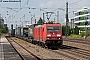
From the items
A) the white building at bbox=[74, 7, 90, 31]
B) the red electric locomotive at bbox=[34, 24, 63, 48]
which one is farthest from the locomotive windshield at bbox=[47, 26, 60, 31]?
the white building at bbox=[74, 7, 90, 31]

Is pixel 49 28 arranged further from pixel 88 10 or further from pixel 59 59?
pixel 88 10

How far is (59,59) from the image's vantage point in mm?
19766

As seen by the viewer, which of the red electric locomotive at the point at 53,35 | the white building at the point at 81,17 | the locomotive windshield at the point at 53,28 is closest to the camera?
the red electric locomotive at the point at 53,35

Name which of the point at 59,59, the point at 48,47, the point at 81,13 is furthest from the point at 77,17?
the point at 59,59

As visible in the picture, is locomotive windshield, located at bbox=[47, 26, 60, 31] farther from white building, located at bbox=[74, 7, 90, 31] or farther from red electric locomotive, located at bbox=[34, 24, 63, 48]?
white building, located at bbox=[74, 7, 90, 31]

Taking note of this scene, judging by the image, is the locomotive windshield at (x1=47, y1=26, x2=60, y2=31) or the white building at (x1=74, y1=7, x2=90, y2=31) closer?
the locomotive windshield at (x1=47, y1=26, x2=60, y2=31)

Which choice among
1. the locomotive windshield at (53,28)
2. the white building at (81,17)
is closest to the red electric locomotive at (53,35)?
the locomotive windshield at (53,28)

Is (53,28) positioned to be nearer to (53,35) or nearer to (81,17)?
(53,35)

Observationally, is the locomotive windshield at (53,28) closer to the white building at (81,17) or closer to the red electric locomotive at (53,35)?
the red electric locomotive at (53,35)

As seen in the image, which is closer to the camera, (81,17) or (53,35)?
(53,35)

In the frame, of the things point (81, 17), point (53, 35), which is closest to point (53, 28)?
point (53, 35)

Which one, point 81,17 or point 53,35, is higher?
point 81,17

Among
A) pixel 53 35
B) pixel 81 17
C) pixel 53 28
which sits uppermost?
pixel 81 17

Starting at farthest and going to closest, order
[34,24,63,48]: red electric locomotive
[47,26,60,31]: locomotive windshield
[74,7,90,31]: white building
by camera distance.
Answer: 1. [74,7,90,31]: white building
2. [47,26,60,31]: locomotive windshield
3. [34,24,63,48]: red electric locomotive
